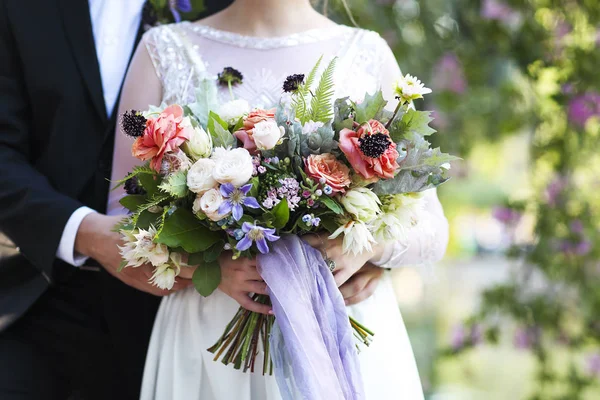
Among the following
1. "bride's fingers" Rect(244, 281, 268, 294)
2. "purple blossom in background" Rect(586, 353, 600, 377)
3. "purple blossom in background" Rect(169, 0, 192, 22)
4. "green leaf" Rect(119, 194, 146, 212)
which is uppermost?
"purple blossom in background" Rect(169, 0, 192, 22)

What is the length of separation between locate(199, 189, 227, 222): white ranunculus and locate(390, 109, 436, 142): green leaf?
45cm

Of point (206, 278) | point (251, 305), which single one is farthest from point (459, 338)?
point (206, 278)

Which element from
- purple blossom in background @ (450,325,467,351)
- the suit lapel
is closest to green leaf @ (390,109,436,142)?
the suit lapel

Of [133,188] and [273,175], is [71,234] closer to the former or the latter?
[133,188]

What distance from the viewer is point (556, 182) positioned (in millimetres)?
4270

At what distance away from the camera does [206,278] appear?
69.9 inches

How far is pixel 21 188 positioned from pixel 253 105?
80 cm

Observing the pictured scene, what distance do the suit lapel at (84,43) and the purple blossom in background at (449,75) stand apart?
2.14 metres

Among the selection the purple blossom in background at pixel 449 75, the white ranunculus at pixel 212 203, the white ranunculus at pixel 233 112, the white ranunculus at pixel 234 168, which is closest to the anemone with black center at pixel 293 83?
the white ranunculus at pixel 233 112

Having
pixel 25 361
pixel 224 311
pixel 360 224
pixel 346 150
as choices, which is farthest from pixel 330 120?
pixel 25 361

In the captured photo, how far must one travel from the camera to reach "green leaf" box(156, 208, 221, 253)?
5.41ft

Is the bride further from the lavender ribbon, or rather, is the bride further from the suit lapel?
the suit lapel

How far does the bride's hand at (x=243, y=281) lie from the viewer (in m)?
1.82

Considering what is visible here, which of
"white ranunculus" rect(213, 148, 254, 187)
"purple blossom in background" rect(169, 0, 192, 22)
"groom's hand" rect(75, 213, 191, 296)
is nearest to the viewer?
"white ranunculus" rect(213, 148, 254, 187)
